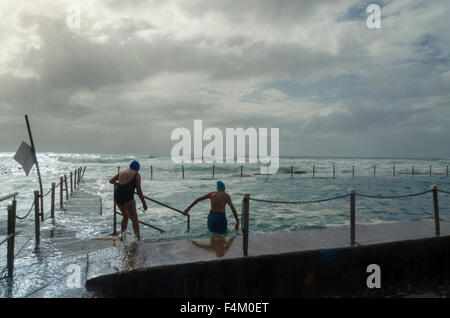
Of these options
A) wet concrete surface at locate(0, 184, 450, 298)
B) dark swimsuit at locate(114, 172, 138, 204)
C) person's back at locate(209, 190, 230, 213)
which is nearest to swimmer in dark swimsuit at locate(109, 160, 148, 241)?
dark swimsuit at locate(114, 172, 138, 204)

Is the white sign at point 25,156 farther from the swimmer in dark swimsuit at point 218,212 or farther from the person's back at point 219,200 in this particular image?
the person's back at point 219,200

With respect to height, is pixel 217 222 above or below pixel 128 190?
below

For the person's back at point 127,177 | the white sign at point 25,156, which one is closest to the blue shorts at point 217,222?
the person's back at point 127,177

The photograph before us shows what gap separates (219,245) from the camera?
5.48 metres

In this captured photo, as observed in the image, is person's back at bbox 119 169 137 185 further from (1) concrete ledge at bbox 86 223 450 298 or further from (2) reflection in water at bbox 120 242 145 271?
(1) concrete ledge at bbox 86 223 450 298

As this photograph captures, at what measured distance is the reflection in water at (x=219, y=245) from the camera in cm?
509

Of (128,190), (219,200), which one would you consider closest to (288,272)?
(219,200)

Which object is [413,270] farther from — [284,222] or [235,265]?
[284,222]

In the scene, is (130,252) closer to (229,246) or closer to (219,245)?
(219,245)

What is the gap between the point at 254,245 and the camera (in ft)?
18.0

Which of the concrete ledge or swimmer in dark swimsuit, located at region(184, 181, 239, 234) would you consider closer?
the concrete ledge

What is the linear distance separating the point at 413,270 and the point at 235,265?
11.8ft

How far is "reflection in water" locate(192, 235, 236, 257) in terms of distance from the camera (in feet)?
16.7
